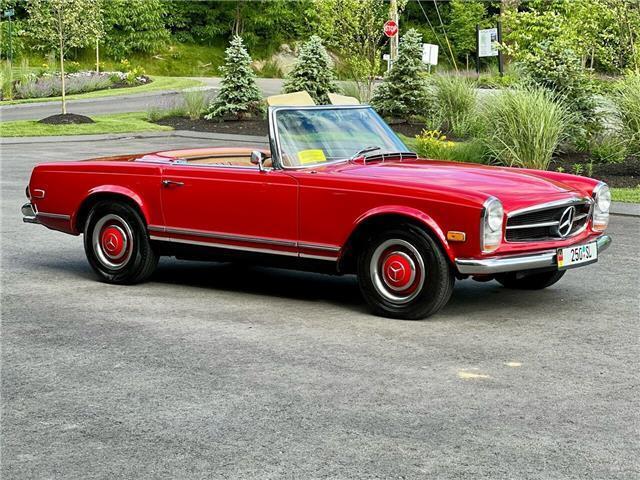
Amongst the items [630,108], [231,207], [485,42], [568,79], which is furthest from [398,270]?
[485,42]

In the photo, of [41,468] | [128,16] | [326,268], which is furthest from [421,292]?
[128,16]

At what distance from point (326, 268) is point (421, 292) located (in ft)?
2.88

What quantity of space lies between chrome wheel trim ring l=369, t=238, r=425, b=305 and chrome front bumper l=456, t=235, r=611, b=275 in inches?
12.2

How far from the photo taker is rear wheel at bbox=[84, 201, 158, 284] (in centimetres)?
911

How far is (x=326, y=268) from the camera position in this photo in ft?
27.2

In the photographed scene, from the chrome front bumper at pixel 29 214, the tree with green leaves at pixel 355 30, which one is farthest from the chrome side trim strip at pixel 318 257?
the tree with green leaves at pixel 355 30

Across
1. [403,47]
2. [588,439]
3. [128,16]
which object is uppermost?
[128,16]

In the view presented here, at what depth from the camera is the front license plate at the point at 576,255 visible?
789 centimetres

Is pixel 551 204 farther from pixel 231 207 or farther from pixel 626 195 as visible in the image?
pixel 626 195

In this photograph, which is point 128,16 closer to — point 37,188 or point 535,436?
point 37,188

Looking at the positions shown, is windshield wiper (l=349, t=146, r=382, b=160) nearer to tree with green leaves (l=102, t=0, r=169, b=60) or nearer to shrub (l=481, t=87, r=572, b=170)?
shrub (l=481, t=87, r=572, b=170)

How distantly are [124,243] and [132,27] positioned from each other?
5682cm

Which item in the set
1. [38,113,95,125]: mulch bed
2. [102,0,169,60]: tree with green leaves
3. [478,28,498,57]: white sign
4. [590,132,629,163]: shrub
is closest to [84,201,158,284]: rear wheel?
[590,132,629,163]: shrub

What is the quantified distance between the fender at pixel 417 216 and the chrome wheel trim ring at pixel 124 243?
7.63 ft
